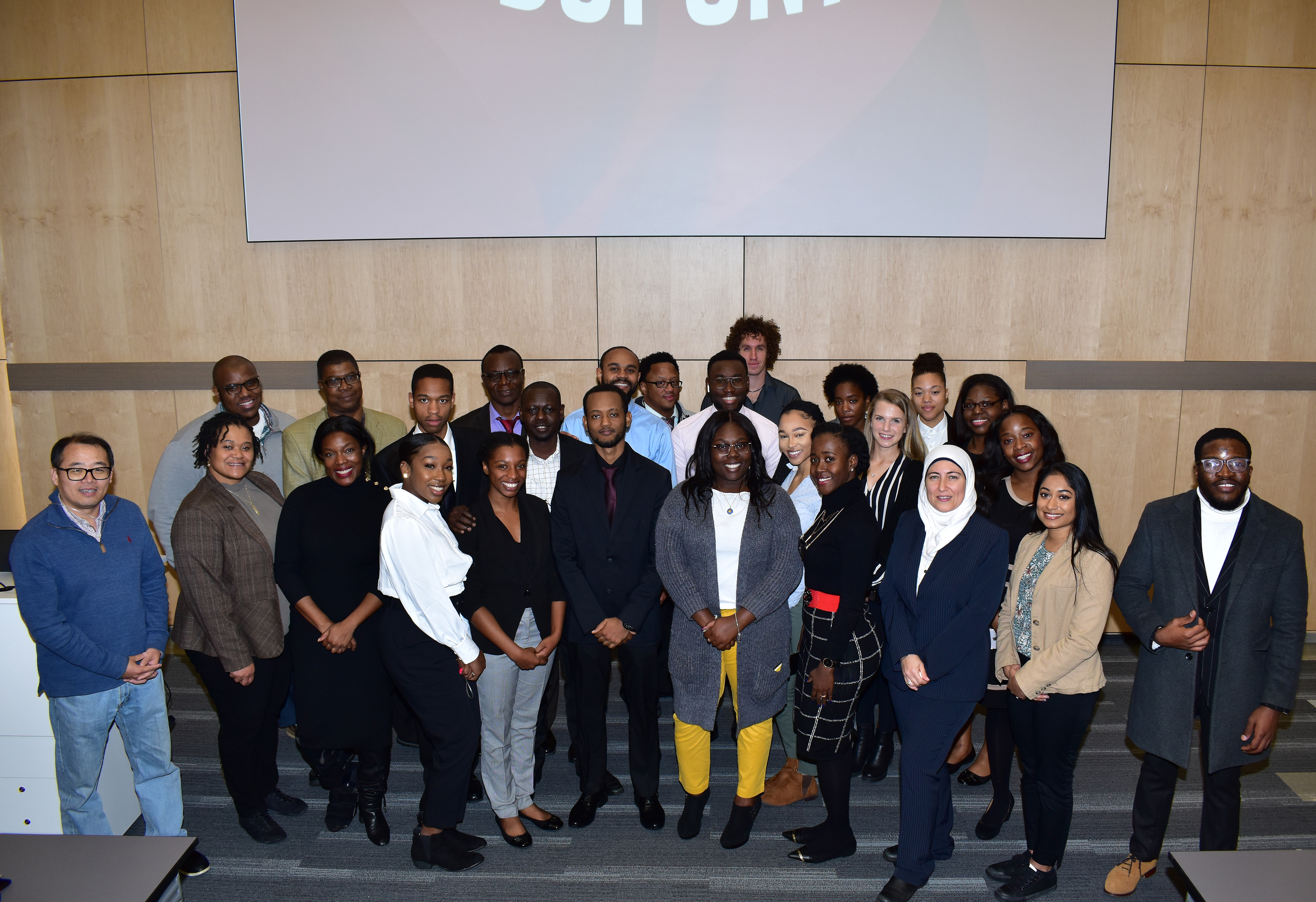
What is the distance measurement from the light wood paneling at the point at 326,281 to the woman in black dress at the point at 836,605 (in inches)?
108

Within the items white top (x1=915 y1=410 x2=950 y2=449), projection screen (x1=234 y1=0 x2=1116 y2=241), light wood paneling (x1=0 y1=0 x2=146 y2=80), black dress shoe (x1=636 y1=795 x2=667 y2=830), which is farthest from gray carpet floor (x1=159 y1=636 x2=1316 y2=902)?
light wood paneling (x1=0 y1=0 x2=146 y2=80)

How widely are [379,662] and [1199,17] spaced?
6.04 m

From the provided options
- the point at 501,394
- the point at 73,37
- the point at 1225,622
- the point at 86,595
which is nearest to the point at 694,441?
the point at 501,394

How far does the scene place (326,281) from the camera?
5246 mm

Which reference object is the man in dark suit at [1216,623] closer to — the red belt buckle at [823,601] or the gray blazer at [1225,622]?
the gray blazer at [1225,622]

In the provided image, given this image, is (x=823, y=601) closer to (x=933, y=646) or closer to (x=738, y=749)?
(x=933, y=646)

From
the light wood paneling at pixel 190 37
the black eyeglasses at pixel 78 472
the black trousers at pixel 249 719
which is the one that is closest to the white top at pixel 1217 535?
the black trousers at pixel 249 719

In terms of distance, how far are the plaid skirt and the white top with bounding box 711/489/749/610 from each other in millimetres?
303

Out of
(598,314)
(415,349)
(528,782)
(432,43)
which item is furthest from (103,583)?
(432,43)

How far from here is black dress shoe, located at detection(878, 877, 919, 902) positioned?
2816 mm

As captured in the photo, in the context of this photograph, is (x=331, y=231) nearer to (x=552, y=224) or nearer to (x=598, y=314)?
(x=552, y=224)

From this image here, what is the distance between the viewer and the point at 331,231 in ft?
16.8

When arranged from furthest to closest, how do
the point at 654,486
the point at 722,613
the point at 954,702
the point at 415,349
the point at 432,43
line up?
the point at 415,349
the point at 432,43
the point at 654,486
the point at 722,613
the point at 954,702

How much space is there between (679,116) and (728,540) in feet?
10.3
